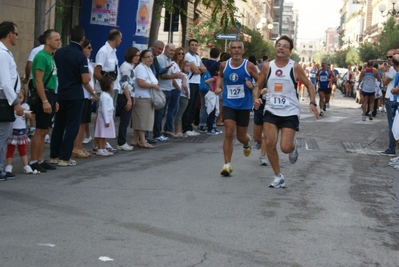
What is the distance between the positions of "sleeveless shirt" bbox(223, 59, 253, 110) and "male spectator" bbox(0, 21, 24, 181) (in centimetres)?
290

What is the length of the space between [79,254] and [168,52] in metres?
10.3

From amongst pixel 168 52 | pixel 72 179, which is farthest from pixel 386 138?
pixel 72 179

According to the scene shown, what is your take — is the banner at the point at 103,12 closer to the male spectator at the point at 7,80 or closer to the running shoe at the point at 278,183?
the male spectator at the point at 7,80

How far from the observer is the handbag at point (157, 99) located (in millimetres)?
14625

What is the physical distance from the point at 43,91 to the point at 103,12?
950cm

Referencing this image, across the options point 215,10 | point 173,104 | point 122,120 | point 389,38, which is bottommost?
point 122,120

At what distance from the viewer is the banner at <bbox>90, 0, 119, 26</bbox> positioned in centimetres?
1970

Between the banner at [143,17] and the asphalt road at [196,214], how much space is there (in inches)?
310

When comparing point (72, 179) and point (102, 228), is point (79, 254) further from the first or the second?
point (72, 179)

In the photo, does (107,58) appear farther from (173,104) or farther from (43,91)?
(173,104)

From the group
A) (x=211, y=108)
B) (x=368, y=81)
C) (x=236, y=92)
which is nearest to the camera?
(x=236, y=92)

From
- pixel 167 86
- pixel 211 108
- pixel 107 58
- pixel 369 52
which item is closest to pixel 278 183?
pixel 107 58

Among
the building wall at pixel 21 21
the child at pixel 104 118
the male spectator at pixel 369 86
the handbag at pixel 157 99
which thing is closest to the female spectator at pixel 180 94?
the handbag at pixel 157 99

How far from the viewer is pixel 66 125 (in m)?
11.4
